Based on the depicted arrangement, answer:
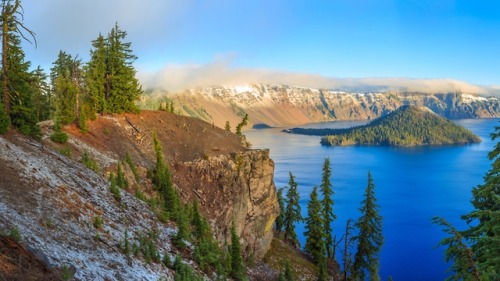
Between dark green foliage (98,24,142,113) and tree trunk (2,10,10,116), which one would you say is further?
dark green foliage (98,24,142,113)

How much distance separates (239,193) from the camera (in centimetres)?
5694

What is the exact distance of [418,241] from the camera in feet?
299

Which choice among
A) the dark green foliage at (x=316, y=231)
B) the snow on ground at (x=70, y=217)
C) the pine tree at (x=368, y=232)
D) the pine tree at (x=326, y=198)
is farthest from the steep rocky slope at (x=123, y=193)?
the pine tree at (x=368, y=232)

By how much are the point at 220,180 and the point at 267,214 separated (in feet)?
48.2

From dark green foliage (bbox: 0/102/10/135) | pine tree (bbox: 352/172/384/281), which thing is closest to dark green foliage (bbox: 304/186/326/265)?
pine tree (bbox: 352/172/384/281)

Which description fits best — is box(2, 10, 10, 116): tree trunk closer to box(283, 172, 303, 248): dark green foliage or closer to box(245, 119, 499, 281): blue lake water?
box(283, 172, 303, 248): dark green foliage

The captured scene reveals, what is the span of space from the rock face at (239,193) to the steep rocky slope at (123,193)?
0.50 feet

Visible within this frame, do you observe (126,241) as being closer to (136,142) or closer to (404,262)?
(136,142)

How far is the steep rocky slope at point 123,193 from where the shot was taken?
16.8 meters

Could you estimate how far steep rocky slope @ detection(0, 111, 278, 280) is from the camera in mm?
16781

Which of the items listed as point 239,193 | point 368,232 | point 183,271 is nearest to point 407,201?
point 368,232

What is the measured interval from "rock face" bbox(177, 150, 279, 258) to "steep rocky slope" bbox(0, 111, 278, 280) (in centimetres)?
15

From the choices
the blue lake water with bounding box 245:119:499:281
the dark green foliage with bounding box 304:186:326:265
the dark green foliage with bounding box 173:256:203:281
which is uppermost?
the dark green foliage with bounding box 173:256:203:281

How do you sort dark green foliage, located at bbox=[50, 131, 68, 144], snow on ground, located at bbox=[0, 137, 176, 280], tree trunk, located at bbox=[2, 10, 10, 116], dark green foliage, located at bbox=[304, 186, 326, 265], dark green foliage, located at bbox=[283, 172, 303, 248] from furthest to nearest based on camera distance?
dark green foliage, located at bbox=[283, 172, 303, 248] < dark green foliage, located at bbox=[304, 186, 326, 265] < dark green foliage, located at bbox=[50, 131, 68, 144] < tree trunk, located at bbox=[2, 10, 10, 116] < snow on ground, located at bbox=[0, 137, 176, 280]
